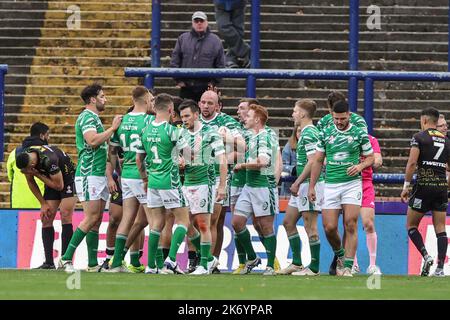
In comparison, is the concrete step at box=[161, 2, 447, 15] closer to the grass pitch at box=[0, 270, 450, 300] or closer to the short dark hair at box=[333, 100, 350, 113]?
the short dark hair at box=[333, 100, 350, 113]

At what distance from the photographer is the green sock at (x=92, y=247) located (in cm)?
1956

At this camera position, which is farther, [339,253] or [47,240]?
[47,240]

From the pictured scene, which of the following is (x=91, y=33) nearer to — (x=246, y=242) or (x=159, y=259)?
(x=246, y=242)

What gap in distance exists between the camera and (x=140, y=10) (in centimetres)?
2767

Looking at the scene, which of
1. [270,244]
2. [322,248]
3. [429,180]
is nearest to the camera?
[270,244]

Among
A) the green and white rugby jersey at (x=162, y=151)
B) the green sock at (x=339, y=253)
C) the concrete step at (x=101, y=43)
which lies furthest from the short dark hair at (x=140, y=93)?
the concrete step at (x=101, y=43)

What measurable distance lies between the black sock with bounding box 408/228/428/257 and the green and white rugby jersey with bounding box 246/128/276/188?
1.92 meters

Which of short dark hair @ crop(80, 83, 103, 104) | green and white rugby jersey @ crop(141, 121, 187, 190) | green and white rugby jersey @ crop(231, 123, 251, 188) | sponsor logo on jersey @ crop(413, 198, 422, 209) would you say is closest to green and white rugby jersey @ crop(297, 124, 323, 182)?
green and white rugby jersey @ crop(231, 123, 251, 188)

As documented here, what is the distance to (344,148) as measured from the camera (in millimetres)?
18703

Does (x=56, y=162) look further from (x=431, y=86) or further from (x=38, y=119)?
(x=431, y=86)

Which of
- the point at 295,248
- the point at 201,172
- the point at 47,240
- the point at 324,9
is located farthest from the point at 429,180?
the point at 324,9

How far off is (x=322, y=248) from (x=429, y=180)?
7.93 ft

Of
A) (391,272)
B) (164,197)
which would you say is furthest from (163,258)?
(391,272)

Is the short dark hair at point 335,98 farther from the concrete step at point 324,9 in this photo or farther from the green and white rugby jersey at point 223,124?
the concrete step at point 324,9
